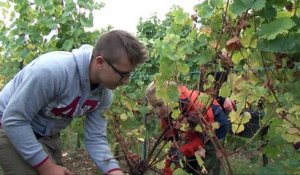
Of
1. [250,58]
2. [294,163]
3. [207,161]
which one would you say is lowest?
[207,161]

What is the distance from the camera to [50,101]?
8.27 ft

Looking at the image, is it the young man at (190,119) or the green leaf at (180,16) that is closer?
the green leaf at (180,16)

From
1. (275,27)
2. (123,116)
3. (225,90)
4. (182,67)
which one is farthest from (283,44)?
(123,116)

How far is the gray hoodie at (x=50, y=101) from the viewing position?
2326 millimetres

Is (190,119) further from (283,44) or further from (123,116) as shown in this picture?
(123,116)

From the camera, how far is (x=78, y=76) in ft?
8.37

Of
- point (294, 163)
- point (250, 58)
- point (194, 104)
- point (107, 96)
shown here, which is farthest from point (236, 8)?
point (107, 96)

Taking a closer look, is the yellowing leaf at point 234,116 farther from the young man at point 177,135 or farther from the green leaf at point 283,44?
the green leaf at point 283,44

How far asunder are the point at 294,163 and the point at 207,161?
1844mm

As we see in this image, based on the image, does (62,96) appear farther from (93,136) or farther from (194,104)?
(194,104)

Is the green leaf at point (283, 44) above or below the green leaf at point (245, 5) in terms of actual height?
below

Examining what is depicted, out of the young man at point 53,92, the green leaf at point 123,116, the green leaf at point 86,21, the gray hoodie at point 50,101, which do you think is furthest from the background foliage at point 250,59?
the green leaf at point 86,21

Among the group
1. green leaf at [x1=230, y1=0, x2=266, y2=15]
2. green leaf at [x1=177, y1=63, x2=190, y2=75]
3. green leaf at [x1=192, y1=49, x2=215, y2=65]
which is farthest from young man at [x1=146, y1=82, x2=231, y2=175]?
green leaf at [x1=230, y1=0, x2=266, y2=15]

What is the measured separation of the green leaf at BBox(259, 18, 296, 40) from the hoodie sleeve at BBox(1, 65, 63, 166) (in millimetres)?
1030
